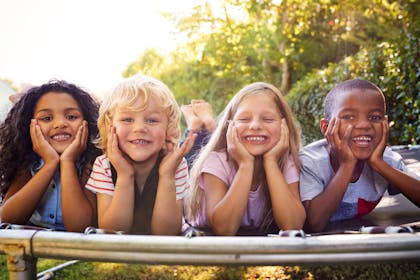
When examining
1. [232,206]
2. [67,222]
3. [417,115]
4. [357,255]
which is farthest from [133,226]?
[417,115]

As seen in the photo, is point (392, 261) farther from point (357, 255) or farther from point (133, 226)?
point (133, 226)

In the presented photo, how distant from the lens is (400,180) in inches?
69.9

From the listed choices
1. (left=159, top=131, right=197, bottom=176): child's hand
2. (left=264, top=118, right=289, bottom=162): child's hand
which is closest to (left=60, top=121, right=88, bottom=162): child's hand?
(left=159, top=131, right=197, bottom=176): child's hand

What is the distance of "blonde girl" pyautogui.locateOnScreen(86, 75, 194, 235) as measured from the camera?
161cm

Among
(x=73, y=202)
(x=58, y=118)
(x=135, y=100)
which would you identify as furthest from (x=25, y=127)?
(x=135, y=100)

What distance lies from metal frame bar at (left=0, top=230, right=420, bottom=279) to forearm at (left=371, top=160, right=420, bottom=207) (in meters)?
0.39

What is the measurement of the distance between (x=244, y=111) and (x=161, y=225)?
1.67 feet

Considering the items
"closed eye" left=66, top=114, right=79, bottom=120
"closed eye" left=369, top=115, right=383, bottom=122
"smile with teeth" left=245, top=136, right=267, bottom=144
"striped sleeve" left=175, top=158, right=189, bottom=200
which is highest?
"closed eye" left=369, top=115, right=383, bottom=122

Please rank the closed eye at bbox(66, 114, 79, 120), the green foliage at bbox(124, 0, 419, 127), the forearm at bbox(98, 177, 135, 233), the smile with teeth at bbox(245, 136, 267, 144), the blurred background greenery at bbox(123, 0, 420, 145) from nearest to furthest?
1. the forearm at bbox(98, 177, 135, 233)
2. the smile with teeth at bbox(245, 136, 267, 144)
3. the closed eye at bbox(66, 114, 79, 120)
4. the blurred background greenery at bbox(123, 0, 420, 145)
5. the green foliage at bbox(124, 0, 419, 127)

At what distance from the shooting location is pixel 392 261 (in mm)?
1361

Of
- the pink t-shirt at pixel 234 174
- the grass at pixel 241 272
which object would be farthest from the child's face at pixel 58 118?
the grass at pixel 241 272

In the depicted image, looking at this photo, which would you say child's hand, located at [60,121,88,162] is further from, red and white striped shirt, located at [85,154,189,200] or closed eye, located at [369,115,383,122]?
closed eye, located at [369,115,383,122]

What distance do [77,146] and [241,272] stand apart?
5.95ft

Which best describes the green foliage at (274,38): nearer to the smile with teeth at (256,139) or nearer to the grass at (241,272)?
the grass at (241,272)
